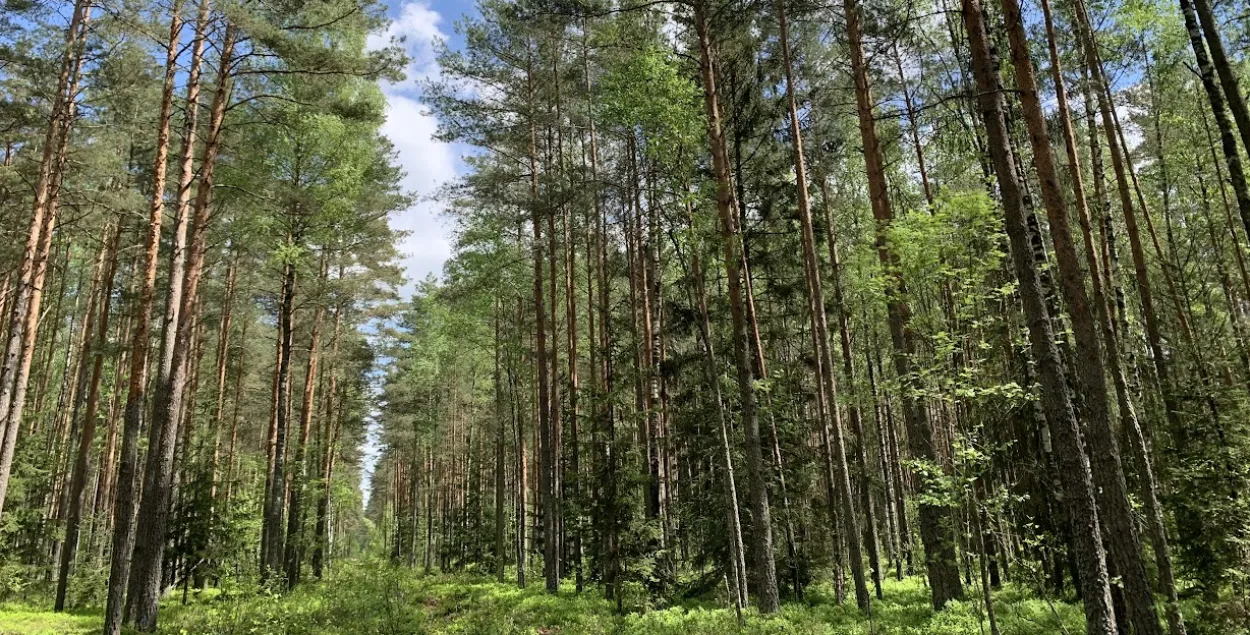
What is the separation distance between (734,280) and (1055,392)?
510 centimetres

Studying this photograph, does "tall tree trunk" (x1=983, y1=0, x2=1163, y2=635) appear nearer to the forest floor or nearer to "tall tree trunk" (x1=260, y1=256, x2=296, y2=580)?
the forest floor

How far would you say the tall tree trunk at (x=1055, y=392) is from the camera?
548 cm

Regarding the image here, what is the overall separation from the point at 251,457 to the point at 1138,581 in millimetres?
18259

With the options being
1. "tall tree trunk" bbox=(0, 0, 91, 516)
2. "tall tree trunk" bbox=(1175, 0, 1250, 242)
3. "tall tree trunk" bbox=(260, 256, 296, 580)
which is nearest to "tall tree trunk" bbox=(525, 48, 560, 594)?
"tall tree trunk" bbox=(260, 256, 296, 580)

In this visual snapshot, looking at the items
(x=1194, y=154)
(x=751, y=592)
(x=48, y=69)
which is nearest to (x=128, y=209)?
(x=48, y=69)

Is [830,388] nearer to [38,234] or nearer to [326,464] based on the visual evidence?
[38,234]

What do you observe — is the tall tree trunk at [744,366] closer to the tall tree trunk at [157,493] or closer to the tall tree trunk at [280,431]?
the tall tree trunk at [157,493]

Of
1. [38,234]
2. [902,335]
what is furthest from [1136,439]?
[38,234]

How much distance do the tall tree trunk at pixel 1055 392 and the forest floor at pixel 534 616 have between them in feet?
8.38

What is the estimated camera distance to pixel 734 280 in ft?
32.9

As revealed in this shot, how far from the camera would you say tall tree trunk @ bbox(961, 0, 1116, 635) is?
5484 millimetres

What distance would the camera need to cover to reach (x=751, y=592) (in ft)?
43.5

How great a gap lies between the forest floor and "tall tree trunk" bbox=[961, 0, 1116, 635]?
2.55m

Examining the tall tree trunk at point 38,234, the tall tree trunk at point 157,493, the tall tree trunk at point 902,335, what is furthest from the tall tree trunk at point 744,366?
the tall tree trunk at point 38,234
